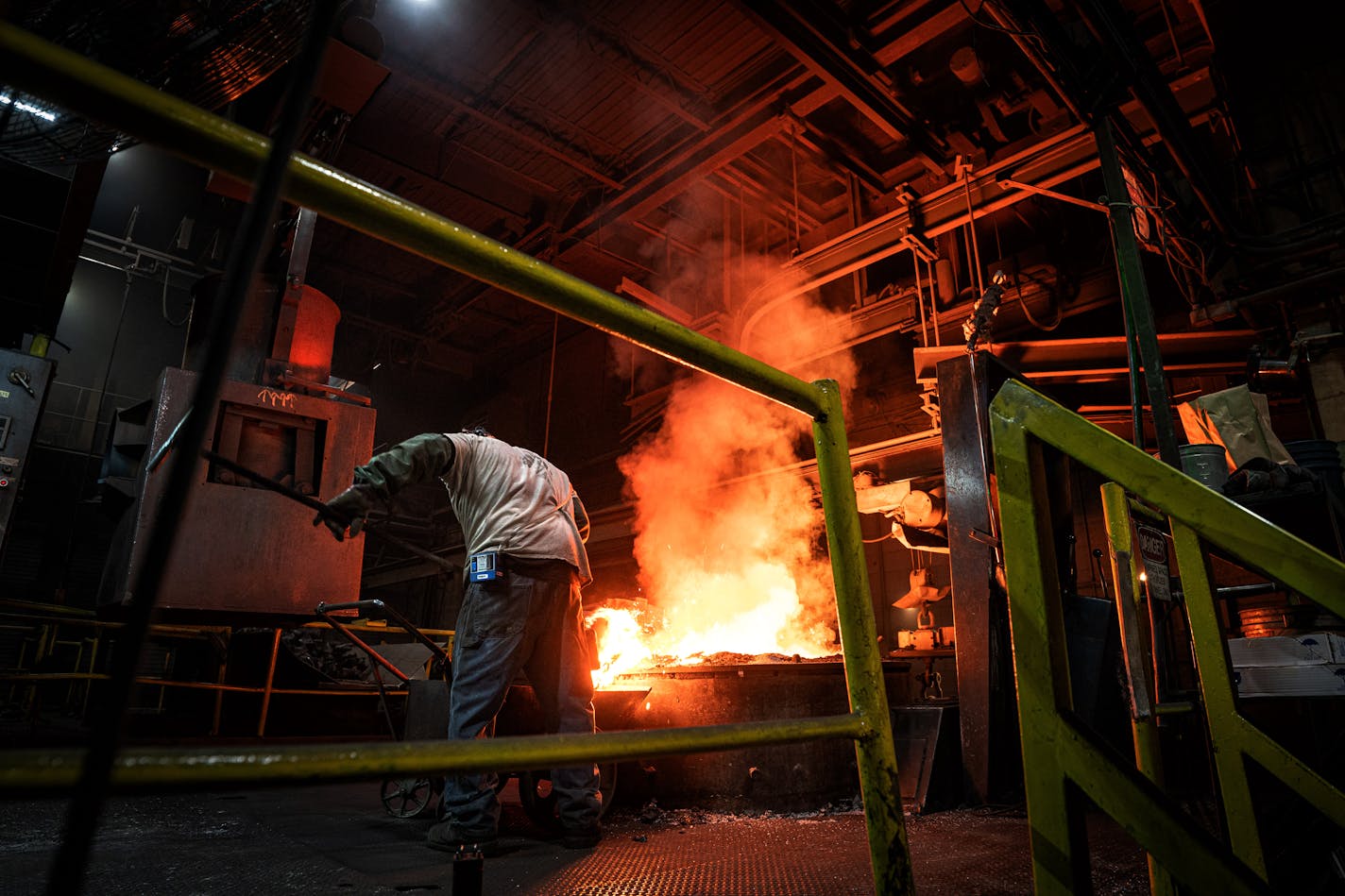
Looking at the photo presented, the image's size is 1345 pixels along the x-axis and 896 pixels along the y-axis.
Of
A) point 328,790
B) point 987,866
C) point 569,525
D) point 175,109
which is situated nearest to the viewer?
point 175,109

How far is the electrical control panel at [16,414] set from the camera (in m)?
4.30

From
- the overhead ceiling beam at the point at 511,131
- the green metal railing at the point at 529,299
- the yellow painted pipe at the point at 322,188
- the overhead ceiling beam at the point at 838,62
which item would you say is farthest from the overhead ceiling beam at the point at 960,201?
the yellow painted pipe at the point at 322,188

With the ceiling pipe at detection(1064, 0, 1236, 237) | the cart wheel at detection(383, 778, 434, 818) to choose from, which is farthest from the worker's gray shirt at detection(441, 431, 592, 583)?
the ceiling pipe at detection(1064, 0, 1236, 237)

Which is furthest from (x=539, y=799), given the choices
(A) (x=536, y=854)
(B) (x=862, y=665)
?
(B) (x=862, y=665)

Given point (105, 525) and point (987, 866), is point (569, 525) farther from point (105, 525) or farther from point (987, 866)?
point (105, 525)

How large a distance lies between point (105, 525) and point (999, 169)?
20638 mm

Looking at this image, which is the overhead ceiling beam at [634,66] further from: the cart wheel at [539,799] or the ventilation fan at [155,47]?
the cart wheel at [539,799]

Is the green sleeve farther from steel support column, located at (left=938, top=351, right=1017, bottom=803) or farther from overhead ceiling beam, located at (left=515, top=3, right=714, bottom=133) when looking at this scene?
overhead ceiling beam, located at (left=515, top=3, right=714, bottom=133)

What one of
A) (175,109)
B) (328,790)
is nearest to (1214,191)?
(175,109)

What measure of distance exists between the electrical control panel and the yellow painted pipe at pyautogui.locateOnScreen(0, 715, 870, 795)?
4.85 m

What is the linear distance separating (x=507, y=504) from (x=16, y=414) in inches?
129

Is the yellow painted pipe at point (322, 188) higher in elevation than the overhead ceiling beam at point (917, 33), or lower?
lower

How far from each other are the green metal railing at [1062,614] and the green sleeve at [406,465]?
2492 millimetres

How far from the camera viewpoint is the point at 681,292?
9844 mm
